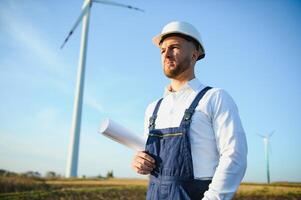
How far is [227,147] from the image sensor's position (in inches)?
127

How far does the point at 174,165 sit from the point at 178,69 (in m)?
1.11

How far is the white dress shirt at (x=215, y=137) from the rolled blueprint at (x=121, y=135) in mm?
296

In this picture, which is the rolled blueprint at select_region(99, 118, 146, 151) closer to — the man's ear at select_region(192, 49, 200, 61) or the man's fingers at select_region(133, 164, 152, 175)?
the man's fingers at select_region(133, 164, 152, 175)

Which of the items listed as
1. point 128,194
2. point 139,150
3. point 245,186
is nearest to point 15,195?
point 128,194

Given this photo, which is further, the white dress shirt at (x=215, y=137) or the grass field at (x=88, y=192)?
the grass field at (x=88, y=192)

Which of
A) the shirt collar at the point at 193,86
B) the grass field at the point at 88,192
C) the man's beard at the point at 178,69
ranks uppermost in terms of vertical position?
the man's beard at the point at 178,69

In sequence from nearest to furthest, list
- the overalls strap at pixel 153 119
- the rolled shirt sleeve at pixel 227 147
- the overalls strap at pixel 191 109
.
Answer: the rolled shirt sleeve at pixel 227 147, the overalls strap at pixel 191 109, the overalls strap at pixel 153 119

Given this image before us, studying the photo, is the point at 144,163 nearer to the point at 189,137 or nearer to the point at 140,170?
the point at 140,170

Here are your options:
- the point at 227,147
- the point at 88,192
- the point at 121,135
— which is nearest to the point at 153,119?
the point at 121,135

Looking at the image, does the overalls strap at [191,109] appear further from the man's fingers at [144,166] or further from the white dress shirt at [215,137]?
the man's fingers at [144,166]

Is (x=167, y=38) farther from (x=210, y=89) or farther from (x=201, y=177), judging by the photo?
(x=201, y=177)

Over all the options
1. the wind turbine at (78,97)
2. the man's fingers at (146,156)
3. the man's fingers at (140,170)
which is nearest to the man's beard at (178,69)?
the man's fingers at (146,156)

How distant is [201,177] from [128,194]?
2003 centimetres

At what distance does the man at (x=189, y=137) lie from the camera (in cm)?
318
